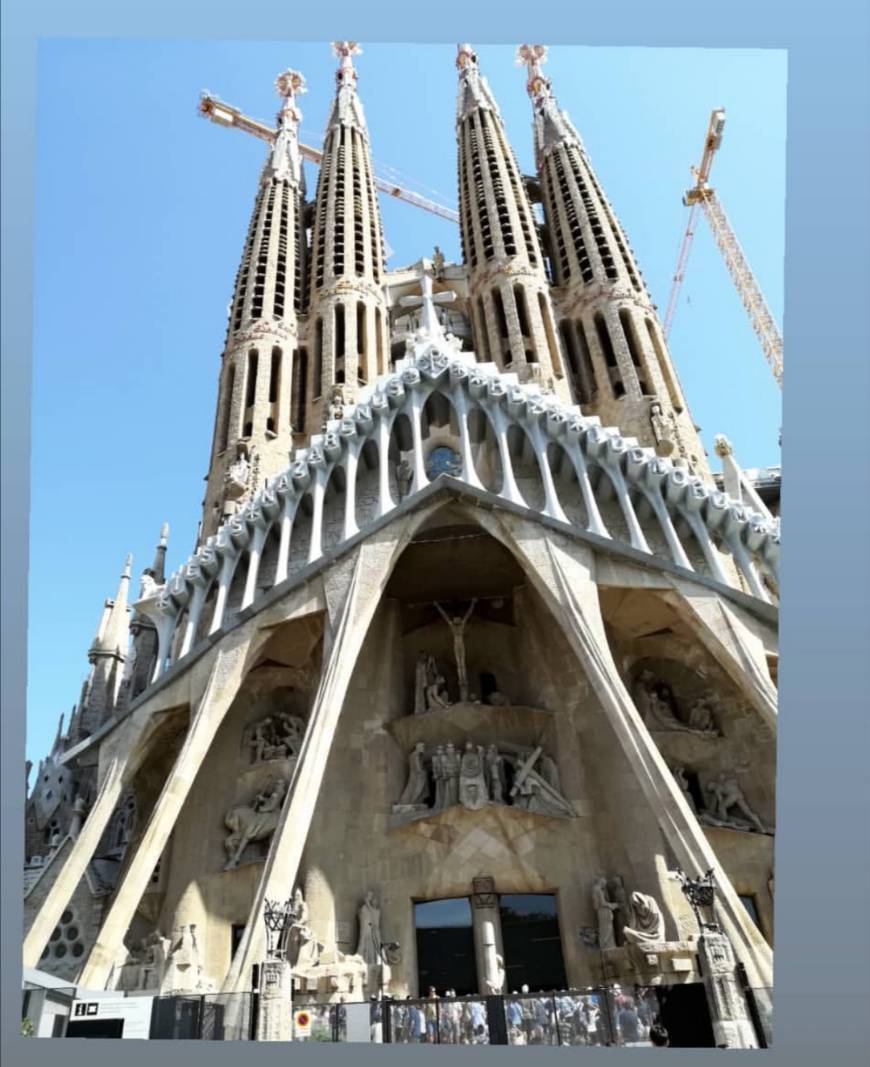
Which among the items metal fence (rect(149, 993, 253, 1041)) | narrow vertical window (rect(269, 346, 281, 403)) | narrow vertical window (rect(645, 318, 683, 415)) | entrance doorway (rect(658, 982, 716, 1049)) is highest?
narrow vertical window (rect(269, 346, 281, 403))

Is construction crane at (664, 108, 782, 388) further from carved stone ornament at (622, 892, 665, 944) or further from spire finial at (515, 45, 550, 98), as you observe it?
carved stone ornament at (622, 892, 665, 944)

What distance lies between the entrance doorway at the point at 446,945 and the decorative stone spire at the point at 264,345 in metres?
8.72

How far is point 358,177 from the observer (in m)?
26.8

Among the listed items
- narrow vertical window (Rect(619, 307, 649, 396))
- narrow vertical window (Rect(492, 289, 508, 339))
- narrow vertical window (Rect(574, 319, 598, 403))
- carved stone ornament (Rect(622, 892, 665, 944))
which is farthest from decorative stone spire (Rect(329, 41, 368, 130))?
carved stone ornament (Rect(622, 892, 665, 944))

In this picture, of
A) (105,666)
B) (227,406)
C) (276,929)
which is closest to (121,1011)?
(276,929)

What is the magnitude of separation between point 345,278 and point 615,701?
51.3 ft

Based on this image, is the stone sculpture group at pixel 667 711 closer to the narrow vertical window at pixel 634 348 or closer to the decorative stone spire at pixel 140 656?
the narrow vertical window at pixel 634 348

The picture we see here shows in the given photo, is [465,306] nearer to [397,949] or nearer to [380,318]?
[380,318]

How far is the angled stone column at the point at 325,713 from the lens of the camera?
9711mm

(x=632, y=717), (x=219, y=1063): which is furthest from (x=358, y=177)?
(x=219, y=1063)

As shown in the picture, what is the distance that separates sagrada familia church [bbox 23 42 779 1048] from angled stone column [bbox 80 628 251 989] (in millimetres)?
36

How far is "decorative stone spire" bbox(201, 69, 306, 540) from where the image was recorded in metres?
18.9

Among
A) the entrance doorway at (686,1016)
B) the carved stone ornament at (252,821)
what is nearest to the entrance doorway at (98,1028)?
the carved stone ornament at (252,821)

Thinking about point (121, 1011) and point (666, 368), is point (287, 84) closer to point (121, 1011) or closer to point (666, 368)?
point (666, 368)
